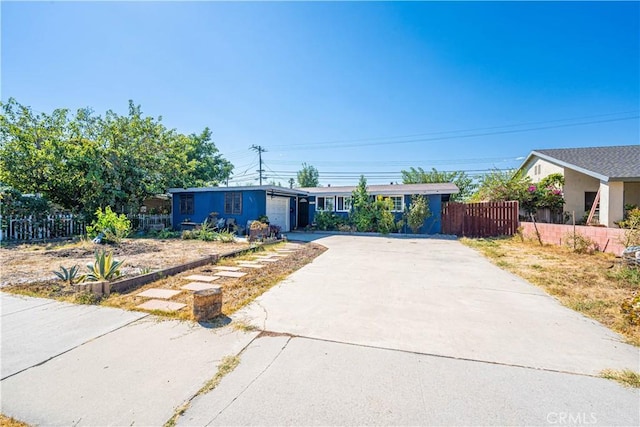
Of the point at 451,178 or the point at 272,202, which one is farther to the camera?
the point at 451,178

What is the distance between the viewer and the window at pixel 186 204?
15.0 metres

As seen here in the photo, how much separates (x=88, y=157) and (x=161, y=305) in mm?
12498

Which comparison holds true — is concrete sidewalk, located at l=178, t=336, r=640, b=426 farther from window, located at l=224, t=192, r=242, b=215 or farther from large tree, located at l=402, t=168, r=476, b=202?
large tree, located at l=402, t=168, r=476, b=202

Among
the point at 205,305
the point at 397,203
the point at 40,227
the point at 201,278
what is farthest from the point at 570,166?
the point at 40,227

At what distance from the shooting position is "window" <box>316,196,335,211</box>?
16.4m

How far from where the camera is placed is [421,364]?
2342mm

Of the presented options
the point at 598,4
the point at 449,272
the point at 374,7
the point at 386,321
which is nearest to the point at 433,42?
the point at 374,7

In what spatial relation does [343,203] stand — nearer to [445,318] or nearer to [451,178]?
[445,318]

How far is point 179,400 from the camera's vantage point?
1881 millimetres

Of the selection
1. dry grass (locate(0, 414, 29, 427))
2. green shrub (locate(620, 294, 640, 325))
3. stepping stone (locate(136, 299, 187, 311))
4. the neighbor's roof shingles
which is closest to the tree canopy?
stepping stone (locate(136, 299, 187, 311))

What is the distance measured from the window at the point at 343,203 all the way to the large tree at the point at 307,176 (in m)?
25.4

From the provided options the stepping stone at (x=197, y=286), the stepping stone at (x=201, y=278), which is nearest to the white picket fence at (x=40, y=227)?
the stepping stone at (x=201, y=278)

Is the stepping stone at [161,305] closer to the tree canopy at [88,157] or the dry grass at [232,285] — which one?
the dry grass at [232,285]

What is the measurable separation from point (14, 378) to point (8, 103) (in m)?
17.6
